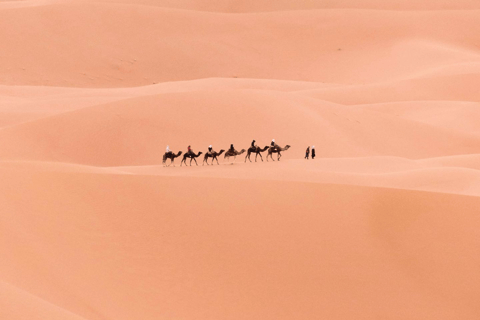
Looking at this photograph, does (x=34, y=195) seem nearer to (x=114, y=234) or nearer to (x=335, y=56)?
(x=114, y=234)

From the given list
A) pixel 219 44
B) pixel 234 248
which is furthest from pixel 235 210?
pixel 219 44

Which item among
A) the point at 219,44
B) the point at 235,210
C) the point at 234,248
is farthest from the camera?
the point at 219,44

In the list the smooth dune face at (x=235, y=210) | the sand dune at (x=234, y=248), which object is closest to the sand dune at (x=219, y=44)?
the smooth dune face at (x=235, y=210)

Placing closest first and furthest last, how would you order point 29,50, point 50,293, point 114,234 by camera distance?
point 50,293, point 114,234, point 29,50

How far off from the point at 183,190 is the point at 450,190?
18.0 feet

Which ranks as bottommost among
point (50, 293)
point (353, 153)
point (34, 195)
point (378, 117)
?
point (50, 293)

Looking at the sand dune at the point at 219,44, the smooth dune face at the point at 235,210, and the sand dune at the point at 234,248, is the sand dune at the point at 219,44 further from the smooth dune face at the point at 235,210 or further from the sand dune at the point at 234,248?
the sand dune at the point at 234,248

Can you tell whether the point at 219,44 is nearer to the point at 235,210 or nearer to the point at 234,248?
the point at 235,210

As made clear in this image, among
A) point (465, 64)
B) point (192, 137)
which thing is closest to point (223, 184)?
point (192, 137)

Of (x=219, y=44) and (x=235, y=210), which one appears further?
(x=219, y=44)

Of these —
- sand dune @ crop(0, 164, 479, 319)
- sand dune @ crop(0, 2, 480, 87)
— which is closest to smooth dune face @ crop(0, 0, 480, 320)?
sand dune @ crop(0, 164, 479, 319)

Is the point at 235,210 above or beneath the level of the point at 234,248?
above

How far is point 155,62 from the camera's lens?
53906 millimetres

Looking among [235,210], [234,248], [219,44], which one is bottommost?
[234,248]
